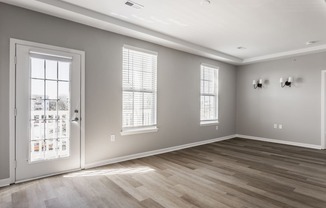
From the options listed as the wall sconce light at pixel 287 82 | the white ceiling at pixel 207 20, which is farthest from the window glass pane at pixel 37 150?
the wall sconce light at pixel 287 82

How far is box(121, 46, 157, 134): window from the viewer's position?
4.02m

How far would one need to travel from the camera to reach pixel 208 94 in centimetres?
591

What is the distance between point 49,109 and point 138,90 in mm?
1785

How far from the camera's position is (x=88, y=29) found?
3482 millimetres

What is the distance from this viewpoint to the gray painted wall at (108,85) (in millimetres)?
2738

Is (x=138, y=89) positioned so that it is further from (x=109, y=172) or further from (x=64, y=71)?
(x=109, y=172)

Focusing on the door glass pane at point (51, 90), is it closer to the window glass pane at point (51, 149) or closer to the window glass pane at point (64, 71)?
the window glass pane at point (64, 71)

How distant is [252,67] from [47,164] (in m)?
6.49

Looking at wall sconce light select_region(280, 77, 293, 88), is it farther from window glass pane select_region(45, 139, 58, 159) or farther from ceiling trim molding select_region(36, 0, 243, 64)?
window glass pane select_region(45, 139, 58, 159)

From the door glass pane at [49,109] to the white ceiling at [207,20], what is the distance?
0.92 m

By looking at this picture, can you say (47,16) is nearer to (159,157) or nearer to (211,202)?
(159,157)

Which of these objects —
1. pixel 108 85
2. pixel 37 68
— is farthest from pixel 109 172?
pixel 37 68

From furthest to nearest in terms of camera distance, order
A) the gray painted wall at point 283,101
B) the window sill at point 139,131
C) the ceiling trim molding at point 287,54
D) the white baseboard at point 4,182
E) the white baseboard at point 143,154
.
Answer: the gray painted wall at point 283,101
the ceiling trim molding at point 287,54
the window sill at point 139,131
the white baseboard at point 143,154
the white baseboard at point 4,182

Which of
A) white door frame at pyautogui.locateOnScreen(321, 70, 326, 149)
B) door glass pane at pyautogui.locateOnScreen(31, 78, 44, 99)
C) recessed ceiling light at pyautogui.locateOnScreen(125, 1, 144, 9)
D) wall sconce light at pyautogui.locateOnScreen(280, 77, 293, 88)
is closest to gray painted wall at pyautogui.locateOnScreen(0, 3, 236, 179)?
door glass pane at pyautogui.locateOnScreen(31, 78, 44, 99)
